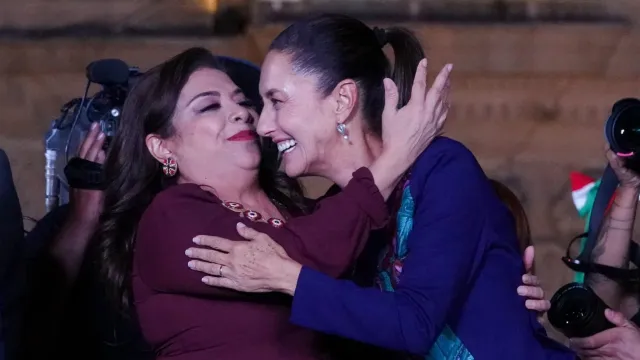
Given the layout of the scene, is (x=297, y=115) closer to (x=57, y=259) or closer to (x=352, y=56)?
(x=352, y=56)

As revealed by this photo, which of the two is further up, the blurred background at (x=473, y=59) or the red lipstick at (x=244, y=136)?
the red lipstick at (x=244, y=136)

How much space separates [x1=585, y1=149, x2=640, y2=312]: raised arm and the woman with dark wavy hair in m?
0.54

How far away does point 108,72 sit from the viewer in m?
1.88

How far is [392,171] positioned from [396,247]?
12cm

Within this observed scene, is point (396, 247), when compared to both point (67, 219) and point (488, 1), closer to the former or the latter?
point (67, 219)

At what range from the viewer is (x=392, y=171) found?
4.61 ft

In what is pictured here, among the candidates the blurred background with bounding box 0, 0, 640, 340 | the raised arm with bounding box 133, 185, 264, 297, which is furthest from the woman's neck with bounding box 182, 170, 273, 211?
the blurred background with bounding box 0, 0, 640, 340

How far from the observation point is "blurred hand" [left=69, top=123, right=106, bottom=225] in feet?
6.01

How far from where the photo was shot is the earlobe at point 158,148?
5.31 ft

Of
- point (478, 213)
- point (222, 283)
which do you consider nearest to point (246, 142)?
point (222, 283)

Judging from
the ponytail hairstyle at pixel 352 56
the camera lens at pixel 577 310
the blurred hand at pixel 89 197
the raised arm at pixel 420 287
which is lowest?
the camera lens at pixel 577 310

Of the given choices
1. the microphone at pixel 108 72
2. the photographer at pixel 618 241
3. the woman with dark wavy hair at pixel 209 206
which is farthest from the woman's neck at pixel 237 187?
the photographer at pixel 618 241

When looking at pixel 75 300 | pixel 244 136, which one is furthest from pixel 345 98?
pixel 75 300

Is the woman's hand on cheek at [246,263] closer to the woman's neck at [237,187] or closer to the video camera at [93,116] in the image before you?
the woman's neck at [237,187]
